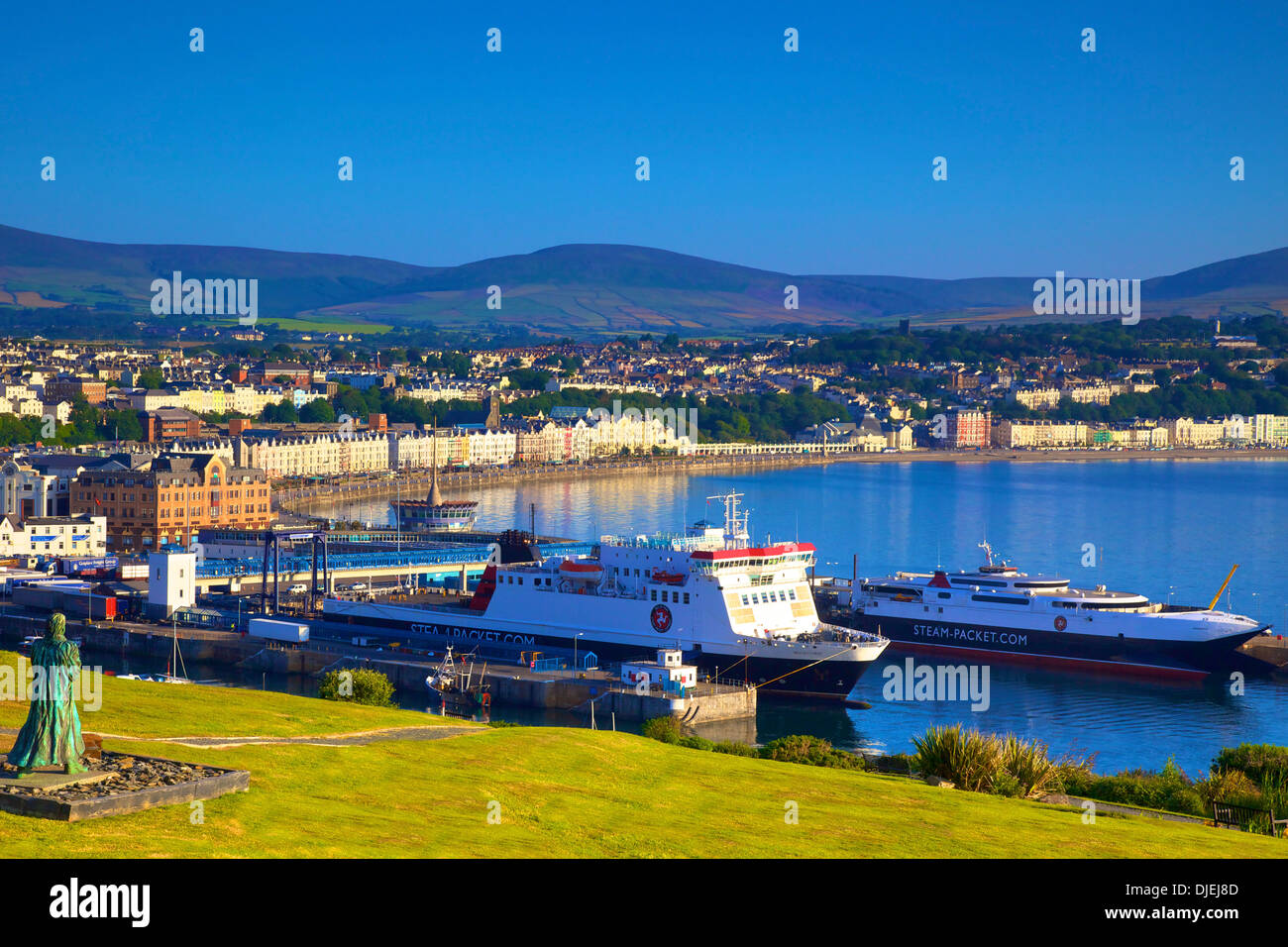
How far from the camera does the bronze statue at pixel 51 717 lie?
1112cm

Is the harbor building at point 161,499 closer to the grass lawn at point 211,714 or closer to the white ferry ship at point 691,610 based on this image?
the white ferry ship at point 691,610

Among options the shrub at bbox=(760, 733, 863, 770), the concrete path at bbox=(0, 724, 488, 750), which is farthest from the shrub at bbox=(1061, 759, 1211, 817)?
the concrete path at bbox=(0, 724, 488, 750)

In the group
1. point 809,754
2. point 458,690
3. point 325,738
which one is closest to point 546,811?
point 325,738

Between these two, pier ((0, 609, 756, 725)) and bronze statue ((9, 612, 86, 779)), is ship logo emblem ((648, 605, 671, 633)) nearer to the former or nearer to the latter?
pier ((0, 609, 756, 725))

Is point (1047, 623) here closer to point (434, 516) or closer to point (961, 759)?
point (961, 759)

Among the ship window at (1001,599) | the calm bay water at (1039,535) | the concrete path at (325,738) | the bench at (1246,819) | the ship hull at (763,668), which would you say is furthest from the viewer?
the ship window at (1001,599)

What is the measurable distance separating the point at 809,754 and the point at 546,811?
7654 millimetres

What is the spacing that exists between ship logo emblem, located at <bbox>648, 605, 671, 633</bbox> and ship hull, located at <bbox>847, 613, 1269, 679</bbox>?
8.22 metres

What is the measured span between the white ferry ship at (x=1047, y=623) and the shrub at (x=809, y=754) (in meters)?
14.4

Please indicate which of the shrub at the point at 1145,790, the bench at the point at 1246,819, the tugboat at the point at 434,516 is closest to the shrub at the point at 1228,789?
the shrub at the point at 1145,790

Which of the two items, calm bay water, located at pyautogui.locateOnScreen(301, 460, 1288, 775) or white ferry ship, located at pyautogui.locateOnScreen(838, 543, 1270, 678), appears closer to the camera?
calm bay water, located at pyautogui.locateOnScreen(301, 460, 1288, 775)

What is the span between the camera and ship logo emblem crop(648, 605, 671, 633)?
2866 centimetres
